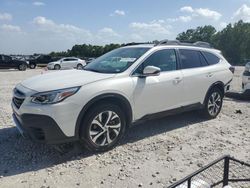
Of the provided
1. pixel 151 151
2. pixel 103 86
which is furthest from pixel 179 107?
pixel 103 86

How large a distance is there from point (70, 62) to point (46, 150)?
29.9 metres

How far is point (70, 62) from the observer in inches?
1325

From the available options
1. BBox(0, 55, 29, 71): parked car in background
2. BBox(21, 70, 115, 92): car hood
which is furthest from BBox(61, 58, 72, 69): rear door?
BBox(21, 70, 115, 92): car hood

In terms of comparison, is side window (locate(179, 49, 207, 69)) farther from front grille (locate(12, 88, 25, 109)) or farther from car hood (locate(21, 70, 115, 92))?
front grille (locate(12, 88, 25, 109))

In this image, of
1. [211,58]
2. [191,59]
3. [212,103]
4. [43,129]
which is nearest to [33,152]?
[43,129]

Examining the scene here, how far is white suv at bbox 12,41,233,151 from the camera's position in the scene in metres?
4.02

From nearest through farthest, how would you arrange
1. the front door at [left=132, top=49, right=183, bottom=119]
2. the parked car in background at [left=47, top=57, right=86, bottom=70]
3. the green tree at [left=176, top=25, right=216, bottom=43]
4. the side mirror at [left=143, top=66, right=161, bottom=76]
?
the side mirror at [left=143, top=66, right=161, bottom=76], the front door at [left=132, top=49, right=183, bottom=119], the parked car in background at [left=47, top=57, right=86, bottom=70], the green tree at [left=176, top=25, right=216, bottom=43]

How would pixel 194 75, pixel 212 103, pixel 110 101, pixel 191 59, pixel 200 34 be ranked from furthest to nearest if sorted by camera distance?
pixel 200 34 → pixel 212 103 → pixel 191 59 → pixel 194 75 → pixel 110 101

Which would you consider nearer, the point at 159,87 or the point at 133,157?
the point at 133,157

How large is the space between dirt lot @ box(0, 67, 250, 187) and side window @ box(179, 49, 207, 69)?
1.23m

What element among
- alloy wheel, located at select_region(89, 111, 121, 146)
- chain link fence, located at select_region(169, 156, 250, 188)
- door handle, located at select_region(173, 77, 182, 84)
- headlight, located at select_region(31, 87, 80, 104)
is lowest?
chain link fence, located at select_region(169, 156, 250, 188)

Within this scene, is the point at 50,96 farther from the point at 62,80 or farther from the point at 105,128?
the point at 105,128

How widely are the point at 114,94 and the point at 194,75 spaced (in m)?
2.07

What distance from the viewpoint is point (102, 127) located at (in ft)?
14.5
